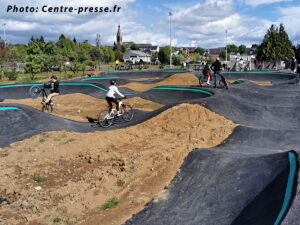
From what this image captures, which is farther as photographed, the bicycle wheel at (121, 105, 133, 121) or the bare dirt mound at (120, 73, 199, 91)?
the bare dirt mound at (120, 73, 199, 91)

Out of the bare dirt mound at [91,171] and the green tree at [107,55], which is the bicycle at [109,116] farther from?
the green tree at [107,55]

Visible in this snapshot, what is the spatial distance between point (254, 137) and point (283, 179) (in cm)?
476

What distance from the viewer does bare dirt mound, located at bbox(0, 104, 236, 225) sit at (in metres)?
5.77

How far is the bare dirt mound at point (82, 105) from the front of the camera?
17261 mm

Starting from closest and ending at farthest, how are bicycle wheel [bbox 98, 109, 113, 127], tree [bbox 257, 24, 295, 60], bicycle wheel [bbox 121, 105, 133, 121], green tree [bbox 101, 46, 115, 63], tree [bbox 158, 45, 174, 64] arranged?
bicycle wheel [bbox 98, 109, 113, 127], bicycle wheel [bbox 121, 105, 133, 121], tree [bbox 257, 24, 295, 60], green tree [bbox 101, 46, 115, 63], tree [bbox 158, 45, 174, 64]

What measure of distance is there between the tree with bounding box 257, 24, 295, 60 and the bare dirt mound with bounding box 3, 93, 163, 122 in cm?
5340

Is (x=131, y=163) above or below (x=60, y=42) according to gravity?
below

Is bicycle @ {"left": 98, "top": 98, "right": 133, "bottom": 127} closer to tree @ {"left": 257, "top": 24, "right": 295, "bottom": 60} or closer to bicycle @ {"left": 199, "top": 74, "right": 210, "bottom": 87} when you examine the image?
bicycle @ {"left": 199, "top": 74, "right": 210, "bottom": 87}

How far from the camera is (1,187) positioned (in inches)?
266

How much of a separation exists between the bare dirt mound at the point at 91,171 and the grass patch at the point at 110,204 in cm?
9

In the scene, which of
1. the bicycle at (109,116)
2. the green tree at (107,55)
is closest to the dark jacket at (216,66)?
the bicycle at (109,116)

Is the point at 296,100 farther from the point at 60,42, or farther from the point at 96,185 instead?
the point at 60,42

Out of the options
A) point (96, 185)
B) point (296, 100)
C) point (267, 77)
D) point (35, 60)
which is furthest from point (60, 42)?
point (96, 185)

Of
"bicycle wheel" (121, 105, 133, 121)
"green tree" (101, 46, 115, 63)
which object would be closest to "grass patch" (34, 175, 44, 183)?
"bicycle wheel" (121, 105, 133, 121)
